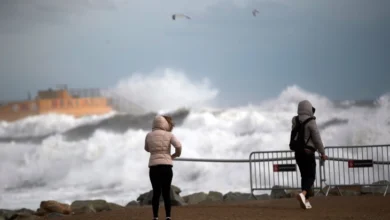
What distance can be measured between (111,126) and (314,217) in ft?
66.9

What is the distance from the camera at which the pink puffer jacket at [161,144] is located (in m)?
9.58

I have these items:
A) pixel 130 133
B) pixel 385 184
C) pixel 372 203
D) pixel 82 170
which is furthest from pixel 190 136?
pixel 372 203

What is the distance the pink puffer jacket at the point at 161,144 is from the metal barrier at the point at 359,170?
4957mm

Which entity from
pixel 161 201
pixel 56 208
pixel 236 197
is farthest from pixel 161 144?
pixel 236 197

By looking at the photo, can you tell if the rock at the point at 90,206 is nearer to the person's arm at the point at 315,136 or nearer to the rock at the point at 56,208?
the rock at the point at 56,208

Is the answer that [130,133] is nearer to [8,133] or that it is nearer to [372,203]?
[8,133]

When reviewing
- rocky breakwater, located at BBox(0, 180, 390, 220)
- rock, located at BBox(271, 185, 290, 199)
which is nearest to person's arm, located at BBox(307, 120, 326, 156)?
rocky breakwater, located at BBox(0, 180, 390, 220)

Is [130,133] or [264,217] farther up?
[130,133]

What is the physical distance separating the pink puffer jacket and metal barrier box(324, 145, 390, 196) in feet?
16.3

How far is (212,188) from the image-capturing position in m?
24.1

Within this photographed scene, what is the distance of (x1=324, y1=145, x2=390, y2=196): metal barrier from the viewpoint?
14.7 metres

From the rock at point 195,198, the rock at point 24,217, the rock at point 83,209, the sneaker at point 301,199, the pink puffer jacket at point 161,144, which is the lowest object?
the rock at point 24,217

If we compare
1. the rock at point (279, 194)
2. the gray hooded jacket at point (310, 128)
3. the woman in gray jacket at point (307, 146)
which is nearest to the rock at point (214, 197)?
the rock at point (279, 194)

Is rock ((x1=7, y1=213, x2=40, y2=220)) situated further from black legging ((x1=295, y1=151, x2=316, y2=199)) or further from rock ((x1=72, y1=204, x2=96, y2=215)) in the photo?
black legging ((x1=295, y1=151, x2=316, y2=199))
